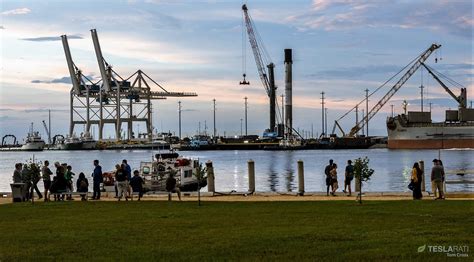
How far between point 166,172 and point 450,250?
29.3 meters

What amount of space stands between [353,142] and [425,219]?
176 m

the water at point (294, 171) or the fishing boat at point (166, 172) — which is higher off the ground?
the fishing boat at point (166, 172)

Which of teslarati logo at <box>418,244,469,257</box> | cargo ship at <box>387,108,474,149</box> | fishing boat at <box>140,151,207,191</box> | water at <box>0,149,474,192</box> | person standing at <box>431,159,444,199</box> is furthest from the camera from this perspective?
cargo ship at <box>387,108,474,149</box>

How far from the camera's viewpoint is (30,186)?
91.0 ft

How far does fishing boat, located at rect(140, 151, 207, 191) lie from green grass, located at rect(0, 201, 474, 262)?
56.7 feet

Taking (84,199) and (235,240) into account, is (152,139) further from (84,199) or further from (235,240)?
(235,240)

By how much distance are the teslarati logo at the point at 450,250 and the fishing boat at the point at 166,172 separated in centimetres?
2583

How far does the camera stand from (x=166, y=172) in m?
40.9

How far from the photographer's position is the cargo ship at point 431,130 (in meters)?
161

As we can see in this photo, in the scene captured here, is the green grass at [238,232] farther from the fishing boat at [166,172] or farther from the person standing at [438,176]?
the fishing boat at [166,172]

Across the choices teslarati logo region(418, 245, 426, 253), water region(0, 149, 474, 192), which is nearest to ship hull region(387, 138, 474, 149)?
water region(0, 149, 474, 192)

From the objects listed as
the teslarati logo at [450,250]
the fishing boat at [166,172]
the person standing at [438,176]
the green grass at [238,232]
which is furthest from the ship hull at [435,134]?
the teslarati logo at [450,250]

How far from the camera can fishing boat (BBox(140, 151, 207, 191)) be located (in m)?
39.5

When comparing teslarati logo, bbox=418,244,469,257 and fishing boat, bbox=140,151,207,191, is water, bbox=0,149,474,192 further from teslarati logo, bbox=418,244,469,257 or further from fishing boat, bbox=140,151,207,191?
teslarati logo, bbox=418,244,469,257
